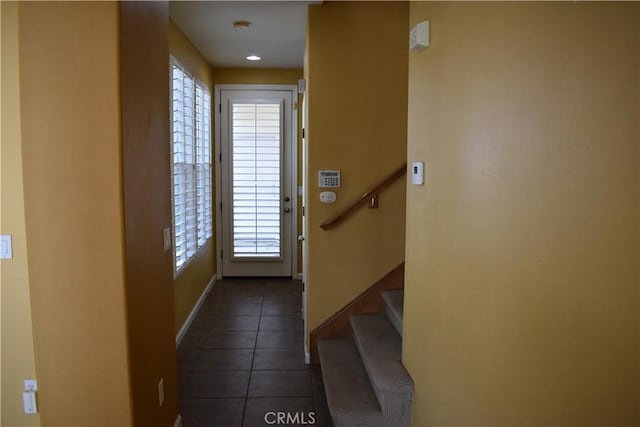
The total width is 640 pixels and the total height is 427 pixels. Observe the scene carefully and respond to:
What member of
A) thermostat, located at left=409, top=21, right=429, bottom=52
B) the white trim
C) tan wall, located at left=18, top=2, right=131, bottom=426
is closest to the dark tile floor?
the white trim

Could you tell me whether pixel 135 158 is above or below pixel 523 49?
below

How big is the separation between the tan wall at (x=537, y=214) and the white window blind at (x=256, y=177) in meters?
3.97

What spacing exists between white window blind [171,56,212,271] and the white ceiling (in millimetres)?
367

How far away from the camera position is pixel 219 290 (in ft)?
18.4

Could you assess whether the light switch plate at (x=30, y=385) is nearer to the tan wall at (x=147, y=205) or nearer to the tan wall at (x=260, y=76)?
the tan wall at (x=147, y=205)

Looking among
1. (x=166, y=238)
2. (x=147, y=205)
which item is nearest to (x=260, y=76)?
(x=166, y=238)

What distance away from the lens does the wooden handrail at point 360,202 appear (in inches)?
134

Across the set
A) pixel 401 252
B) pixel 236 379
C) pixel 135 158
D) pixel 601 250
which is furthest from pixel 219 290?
pixel 601 250

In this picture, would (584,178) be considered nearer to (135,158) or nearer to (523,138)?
(523,138)

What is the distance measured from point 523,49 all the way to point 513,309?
816 mm

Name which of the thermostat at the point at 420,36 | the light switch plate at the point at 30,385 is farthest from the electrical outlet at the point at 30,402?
the thermostat at the point at 420,36

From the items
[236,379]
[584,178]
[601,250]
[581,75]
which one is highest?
[581,75]

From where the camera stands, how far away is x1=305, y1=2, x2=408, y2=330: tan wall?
335 centimetres

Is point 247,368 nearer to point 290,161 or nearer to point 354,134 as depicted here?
point 354,134
